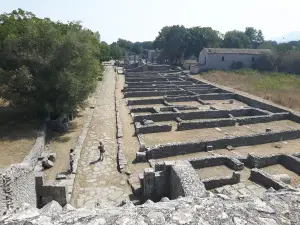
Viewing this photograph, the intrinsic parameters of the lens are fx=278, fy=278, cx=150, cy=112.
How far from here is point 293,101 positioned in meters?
25.4

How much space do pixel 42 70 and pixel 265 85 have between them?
27172 mm

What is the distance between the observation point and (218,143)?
1517 cm

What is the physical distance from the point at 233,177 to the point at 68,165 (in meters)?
7.28

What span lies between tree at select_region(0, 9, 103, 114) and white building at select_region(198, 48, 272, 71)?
122ft

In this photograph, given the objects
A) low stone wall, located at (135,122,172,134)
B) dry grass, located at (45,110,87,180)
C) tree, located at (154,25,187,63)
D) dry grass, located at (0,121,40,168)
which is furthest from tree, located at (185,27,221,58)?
dry grass, located at (0,121,40,168)

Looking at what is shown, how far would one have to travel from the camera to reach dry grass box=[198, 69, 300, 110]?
2649 centimetres

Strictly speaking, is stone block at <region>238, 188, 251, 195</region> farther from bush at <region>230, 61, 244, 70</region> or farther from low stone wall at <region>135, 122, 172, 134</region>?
bush at <region>230, 61, 244, 70</region>

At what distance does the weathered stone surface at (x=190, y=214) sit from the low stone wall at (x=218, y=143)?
8952 mm

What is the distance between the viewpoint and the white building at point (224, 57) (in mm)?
51562

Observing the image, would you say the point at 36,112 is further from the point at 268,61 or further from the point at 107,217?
the point at 268,61

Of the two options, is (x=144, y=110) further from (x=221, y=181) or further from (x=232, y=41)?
(x=232, y=41)

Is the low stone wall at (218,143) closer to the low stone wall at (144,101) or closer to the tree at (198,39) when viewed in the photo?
the low stone wall at (144,101)

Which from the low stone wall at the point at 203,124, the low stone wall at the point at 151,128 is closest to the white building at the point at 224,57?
the low stone wall at the point at 203,124

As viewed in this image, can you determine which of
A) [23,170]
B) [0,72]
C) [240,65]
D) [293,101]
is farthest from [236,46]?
[23,170]
